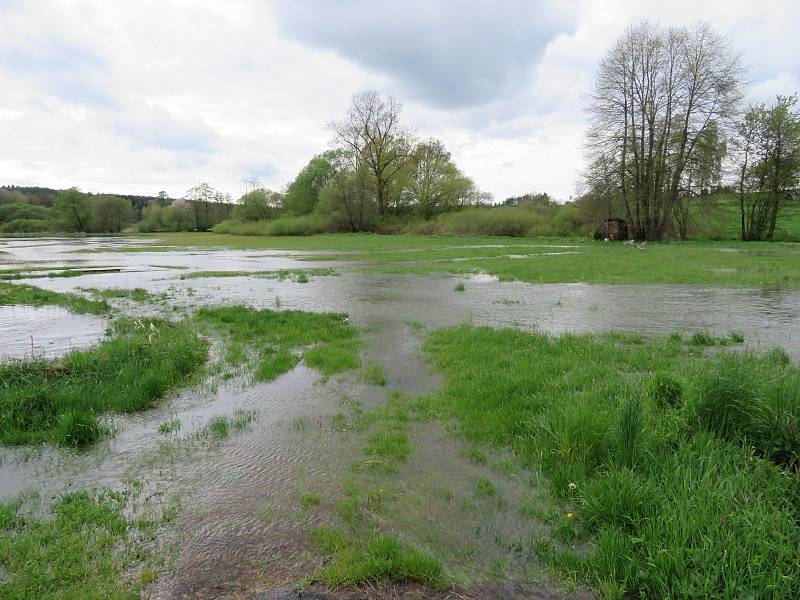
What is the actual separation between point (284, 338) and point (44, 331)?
5531mm

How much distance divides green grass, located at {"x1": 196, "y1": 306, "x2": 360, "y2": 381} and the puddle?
2.46 meters

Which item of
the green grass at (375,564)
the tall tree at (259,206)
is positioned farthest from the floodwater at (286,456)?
the tall tree at (259,206)

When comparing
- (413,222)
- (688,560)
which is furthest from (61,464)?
(413,222)

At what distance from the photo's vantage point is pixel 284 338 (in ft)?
31.2

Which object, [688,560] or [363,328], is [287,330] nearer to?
[363,328]

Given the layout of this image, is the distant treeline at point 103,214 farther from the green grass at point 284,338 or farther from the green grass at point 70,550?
the green grass at point 70,550

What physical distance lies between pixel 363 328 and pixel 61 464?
6395 mm

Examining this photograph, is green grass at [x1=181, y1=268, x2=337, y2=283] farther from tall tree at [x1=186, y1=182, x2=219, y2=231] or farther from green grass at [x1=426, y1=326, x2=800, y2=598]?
tall tree at [x1=186, y1=182, x2=219, y2=231]

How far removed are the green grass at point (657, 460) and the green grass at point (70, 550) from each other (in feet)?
9.53

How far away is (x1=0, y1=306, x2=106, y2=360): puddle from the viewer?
8.28m

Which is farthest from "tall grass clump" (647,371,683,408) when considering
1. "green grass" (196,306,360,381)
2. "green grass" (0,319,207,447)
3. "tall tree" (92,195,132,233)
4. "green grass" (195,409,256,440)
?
"tall tree" (92,195,132,233)

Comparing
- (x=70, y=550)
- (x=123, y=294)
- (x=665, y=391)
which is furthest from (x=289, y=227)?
(x=70, y=550)

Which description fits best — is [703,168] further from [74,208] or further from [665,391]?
[74,208]

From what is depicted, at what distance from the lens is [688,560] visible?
2.79m
